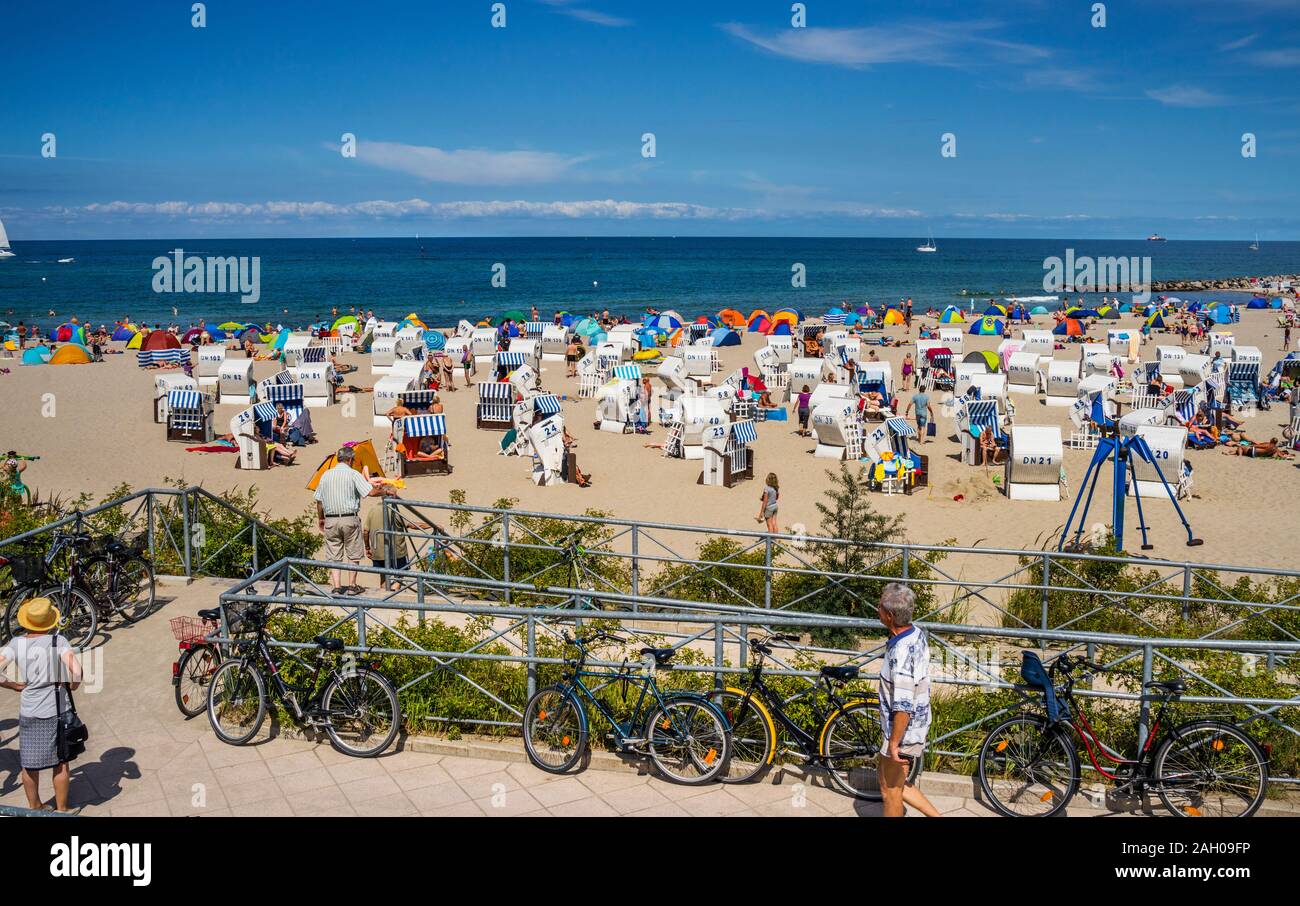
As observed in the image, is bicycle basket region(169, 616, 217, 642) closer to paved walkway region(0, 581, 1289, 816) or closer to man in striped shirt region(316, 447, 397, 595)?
paved walkway region(0, 581, 1289, 816)

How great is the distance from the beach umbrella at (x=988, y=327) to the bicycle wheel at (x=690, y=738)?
40798 mm

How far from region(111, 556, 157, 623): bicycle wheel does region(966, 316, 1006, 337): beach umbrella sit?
39.6m

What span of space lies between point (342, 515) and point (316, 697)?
3722mm

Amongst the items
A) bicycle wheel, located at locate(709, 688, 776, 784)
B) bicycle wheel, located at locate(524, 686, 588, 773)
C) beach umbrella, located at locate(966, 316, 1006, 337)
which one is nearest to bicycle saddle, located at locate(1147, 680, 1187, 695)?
bicycle wheel, located at locate(709, 688, 776, 784)

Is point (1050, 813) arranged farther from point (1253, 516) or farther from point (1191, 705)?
point (1253, 516)

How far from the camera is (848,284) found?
352 feet

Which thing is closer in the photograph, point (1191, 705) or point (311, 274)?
point (1191, 705)

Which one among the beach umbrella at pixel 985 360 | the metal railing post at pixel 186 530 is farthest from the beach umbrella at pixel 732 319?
the metal railing post at pixel 186 530

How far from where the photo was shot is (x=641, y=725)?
5965 mm

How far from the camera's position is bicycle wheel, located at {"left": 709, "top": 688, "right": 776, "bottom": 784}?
584cm

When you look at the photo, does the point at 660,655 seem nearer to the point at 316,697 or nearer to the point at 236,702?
the point at 316,697
